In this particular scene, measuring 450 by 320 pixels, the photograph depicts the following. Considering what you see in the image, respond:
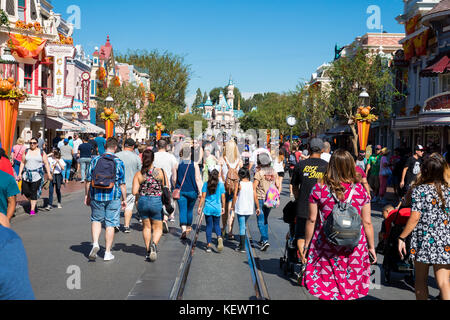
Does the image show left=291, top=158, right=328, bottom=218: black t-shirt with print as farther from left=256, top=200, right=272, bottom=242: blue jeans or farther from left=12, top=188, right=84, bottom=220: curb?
left=12, top=188, right=84, bottom=220: curb

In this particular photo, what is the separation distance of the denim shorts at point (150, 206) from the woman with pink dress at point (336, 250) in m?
Answer: 4.00

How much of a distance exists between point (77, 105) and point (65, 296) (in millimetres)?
32633

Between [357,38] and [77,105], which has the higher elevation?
[357,38]

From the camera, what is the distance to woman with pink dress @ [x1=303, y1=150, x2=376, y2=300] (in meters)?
4.44

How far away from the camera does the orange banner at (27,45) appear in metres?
28.9

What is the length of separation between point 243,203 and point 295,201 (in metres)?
2.22

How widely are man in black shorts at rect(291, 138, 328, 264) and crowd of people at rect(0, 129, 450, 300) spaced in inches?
0.5

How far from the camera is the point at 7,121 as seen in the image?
14555 mm

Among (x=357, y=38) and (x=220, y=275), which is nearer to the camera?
(x=220, y=275)

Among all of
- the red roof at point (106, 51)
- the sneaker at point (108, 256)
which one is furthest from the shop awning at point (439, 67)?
the red roof at point (106, 51)

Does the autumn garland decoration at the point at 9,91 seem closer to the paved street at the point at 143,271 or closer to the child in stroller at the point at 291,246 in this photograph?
the paved street at the point at 143,271
